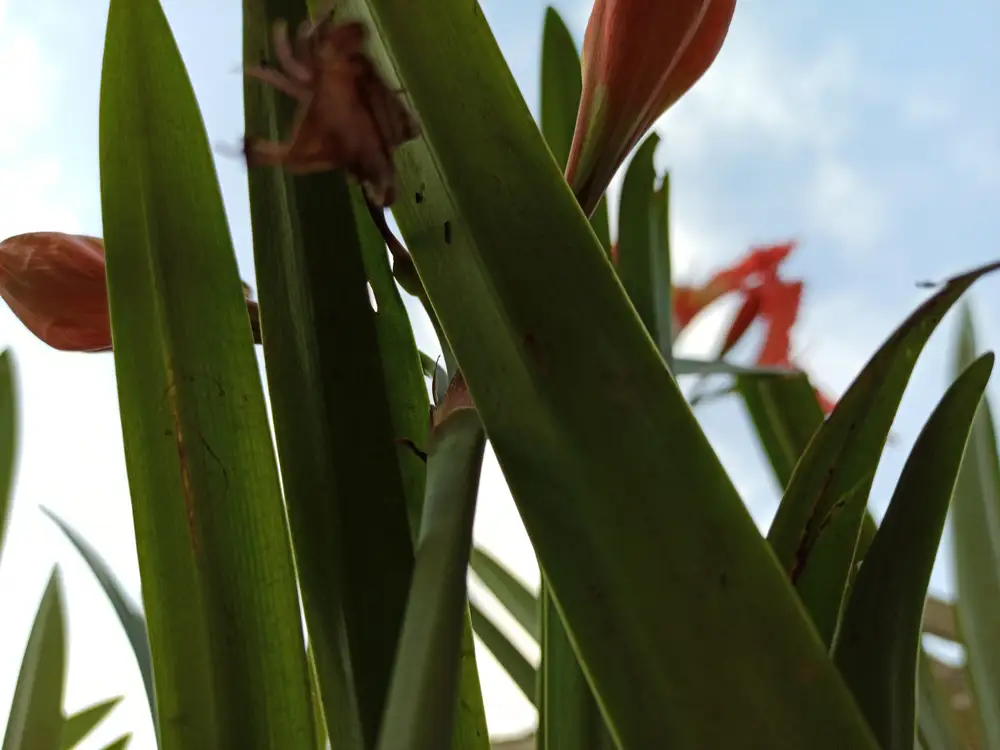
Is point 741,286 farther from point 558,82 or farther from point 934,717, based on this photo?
point 934,717

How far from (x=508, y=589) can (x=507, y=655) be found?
7 cm

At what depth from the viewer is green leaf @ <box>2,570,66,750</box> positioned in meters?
0.47

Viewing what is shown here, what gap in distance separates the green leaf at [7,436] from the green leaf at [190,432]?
0.89 feet

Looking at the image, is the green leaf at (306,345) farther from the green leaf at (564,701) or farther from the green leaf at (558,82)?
the green leaf at (558,82)

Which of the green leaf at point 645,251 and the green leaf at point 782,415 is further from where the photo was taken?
the green leaf at point 782,415

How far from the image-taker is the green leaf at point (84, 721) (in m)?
0.62

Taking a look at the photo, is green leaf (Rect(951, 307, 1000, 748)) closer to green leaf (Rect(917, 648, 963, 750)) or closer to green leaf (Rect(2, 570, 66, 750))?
green leaf (Rect(917, 648, 963, 750))

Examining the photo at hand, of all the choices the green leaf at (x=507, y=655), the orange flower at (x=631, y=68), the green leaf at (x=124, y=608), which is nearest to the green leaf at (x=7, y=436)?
the green leaf at (x=124, y=608)

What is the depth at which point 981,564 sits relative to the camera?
479 mm

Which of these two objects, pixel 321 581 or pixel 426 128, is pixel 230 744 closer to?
pixel 321 581

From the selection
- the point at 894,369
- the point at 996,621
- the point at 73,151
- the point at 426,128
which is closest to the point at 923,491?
the point at 894,369

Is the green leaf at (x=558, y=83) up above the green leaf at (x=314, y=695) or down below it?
above

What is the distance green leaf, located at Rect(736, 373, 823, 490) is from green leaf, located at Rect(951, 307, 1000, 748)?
9cm

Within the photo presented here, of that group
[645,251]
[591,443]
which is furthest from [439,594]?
[645,251]
